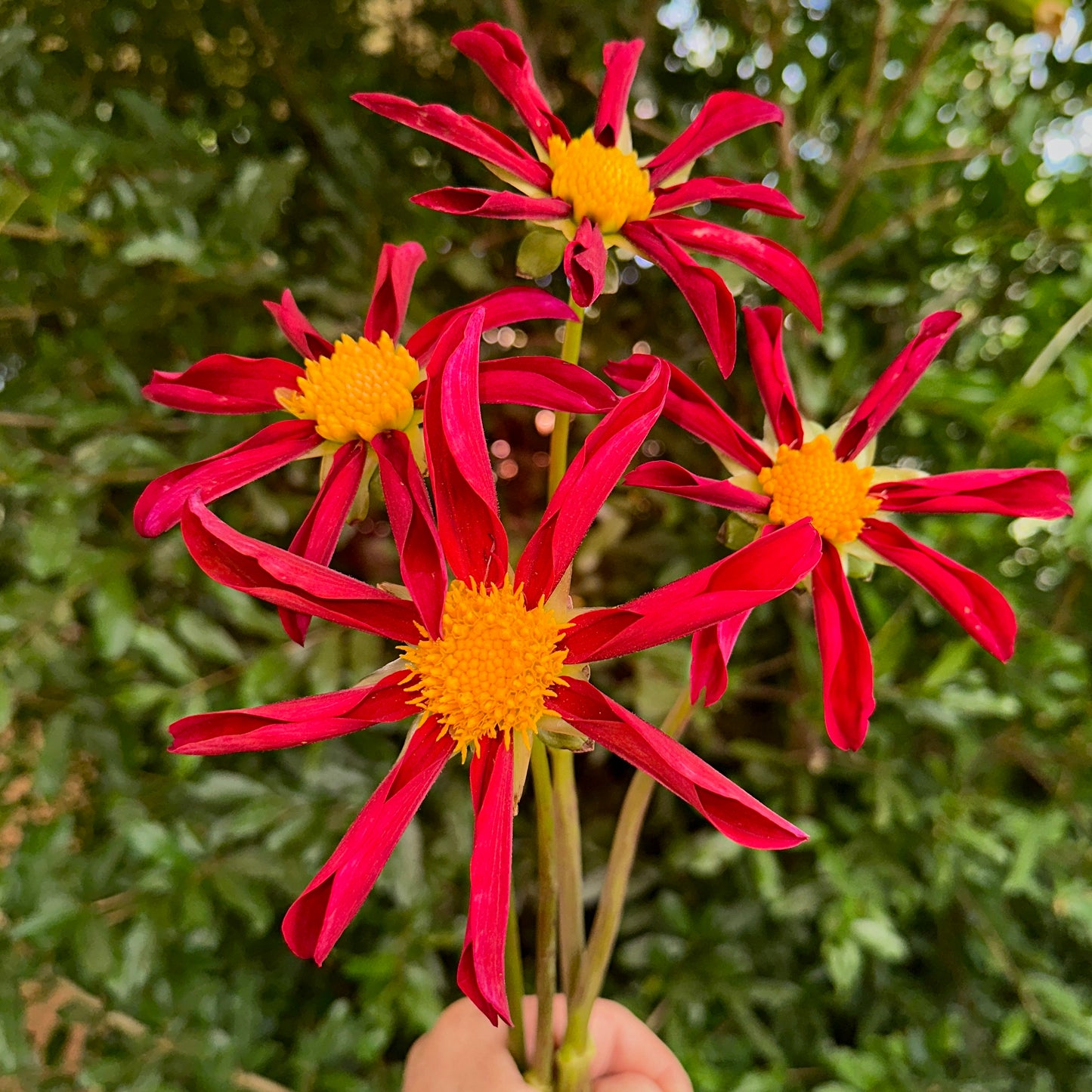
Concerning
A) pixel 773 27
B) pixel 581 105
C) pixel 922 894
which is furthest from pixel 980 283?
pixel 922 894

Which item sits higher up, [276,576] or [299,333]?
[299,333]

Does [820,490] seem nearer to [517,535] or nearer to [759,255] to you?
[759,255]

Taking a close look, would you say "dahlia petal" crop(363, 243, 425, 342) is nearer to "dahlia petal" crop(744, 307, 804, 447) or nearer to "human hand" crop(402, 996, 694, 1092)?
"dahlia petal" crop(744, 307, 804, 447)

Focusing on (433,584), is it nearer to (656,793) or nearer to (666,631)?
(666,631)

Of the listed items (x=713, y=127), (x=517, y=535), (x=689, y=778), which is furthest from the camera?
(x=517, y=535)

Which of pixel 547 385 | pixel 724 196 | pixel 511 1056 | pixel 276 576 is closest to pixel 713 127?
pixel 724 196

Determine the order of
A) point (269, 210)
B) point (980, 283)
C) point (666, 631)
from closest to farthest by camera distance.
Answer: point (666, 631)
point (269, 210)
point (980, 283)

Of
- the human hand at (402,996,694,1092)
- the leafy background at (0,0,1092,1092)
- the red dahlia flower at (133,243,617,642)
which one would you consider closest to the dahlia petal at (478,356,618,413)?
the red dahlia flower at (133,243,617,642)
